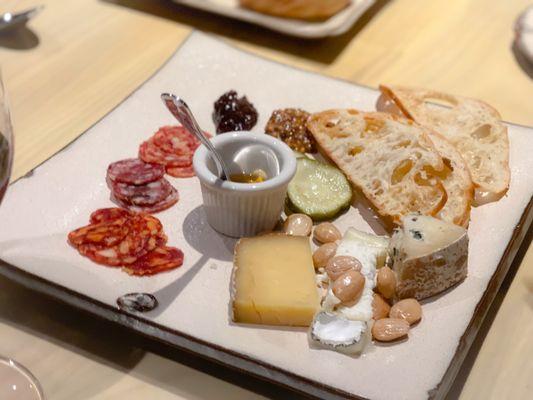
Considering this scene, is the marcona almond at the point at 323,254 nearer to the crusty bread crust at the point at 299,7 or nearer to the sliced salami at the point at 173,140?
the sliced salami at the point at 173,140

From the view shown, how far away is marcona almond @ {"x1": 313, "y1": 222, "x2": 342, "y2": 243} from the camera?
160 centimetres

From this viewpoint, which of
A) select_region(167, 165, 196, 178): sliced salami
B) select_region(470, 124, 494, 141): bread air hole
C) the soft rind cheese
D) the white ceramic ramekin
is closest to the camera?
the soft rind cheese

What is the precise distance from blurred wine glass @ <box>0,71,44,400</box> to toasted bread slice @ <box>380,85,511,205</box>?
1123 mm

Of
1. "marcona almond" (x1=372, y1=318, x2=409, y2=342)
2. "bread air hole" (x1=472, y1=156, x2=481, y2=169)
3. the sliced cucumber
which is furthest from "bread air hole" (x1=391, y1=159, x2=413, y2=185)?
"marcona almond" (x1=372, y1=318, x2=409, y2=342)

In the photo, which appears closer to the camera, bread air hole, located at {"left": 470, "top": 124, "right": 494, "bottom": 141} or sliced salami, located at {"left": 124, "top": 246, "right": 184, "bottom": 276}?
sliced salami, located at {"left": 124, "top": 246, "right": 184, "bottom": 276}

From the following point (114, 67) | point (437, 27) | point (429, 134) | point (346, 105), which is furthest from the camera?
point (437, 27)

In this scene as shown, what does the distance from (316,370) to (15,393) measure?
58 centimetres

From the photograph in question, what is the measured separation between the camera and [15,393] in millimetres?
1306

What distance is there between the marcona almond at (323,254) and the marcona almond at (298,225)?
102 millimetres

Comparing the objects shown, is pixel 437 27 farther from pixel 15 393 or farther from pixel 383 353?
pixel 15 393

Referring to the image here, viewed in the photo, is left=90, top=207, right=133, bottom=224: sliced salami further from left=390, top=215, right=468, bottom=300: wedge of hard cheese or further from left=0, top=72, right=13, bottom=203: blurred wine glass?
left=390, top=215, right=468, bottom=300: wedge of hard cheese

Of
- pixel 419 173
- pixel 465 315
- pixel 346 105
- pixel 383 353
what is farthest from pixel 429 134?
pixel 383 353

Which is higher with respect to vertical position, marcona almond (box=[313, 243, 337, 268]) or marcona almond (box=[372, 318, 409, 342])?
marcona almond (box=[313, 243, 337, 268])

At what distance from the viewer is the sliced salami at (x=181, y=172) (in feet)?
5.88
